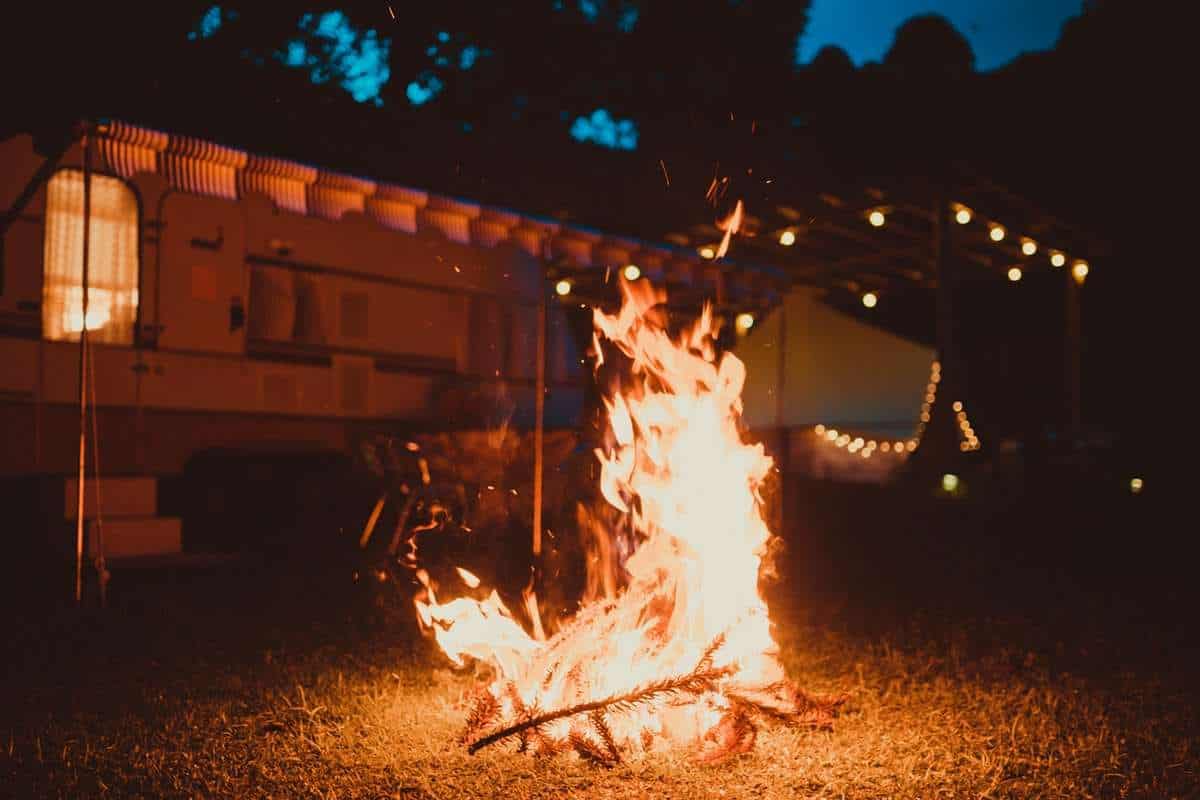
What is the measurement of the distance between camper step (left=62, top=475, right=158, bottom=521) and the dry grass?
2082 millimetres

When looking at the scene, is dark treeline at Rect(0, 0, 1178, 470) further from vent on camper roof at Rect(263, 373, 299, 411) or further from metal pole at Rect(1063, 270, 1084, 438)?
vent on camper roof at Rect(263, 373, 299, 411)

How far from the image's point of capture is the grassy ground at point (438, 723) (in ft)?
10.5

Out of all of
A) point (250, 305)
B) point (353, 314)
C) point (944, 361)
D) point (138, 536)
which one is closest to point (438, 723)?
point (138, 536)

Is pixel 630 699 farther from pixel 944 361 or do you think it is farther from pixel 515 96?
pixel 515 96

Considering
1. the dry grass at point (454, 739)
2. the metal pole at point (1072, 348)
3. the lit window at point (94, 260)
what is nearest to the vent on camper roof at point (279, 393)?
the lit window at point (94, 260)

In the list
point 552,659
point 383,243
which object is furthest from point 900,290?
point 552,659

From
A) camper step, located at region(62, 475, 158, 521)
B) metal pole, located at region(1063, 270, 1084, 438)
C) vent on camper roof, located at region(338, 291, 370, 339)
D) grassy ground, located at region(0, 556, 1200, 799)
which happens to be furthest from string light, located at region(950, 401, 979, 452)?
camper step, located at region(62, 475, 158, 521)

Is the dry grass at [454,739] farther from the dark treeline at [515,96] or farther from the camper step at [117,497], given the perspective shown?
the dark treeline at [515,96]

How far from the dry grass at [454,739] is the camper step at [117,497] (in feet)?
6.83

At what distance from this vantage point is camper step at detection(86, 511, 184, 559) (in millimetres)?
6566

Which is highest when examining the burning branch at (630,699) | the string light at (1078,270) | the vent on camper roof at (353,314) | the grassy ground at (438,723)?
the string light at (1078,270)

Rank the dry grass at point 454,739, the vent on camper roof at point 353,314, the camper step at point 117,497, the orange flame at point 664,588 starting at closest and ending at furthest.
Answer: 1. the dry grass at point 454,739
2. the orange flame at point 664,588
3. the camper step at point 117,497
4. the vent on camper roof at point 353,314

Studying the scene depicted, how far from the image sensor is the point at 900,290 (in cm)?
1372

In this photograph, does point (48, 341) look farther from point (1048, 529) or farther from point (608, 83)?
point (1048, 529)
